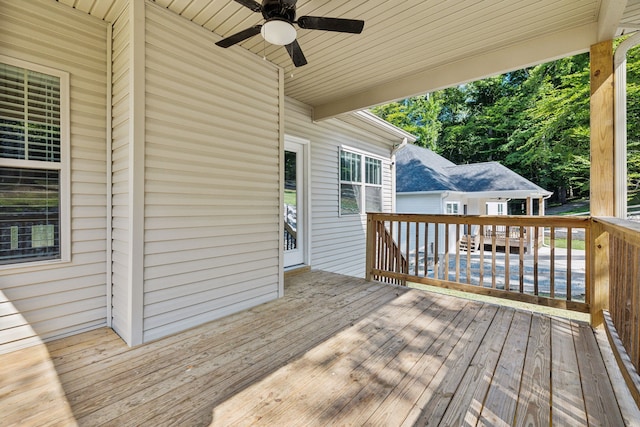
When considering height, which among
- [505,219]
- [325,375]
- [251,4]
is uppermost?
[251,4]

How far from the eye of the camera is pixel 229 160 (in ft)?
10.3

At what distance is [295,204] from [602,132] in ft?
12.8

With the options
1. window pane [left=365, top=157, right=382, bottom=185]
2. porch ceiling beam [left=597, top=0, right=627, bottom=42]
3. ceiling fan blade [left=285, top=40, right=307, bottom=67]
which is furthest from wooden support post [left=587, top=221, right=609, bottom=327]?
window pane [left=365, top=157, right=382, bottom=185]

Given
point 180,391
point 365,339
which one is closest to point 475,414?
point 365,339

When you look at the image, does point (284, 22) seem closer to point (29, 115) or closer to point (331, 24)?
point (331, 24)

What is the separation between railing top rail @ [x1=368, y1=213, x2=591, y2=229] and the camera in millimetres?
2950

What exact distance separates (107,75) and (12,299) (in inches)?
81.2

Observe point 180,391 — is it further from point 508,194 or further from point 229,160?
point 508,194

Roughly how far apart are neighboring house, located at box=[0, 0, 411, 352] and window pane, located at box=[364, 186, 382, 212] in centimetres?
398

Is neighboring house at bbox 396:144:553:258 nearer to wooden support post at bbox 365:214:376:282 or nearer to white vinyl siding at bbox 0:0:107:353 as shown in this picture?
wooden support post at bbox 365:214:376:282

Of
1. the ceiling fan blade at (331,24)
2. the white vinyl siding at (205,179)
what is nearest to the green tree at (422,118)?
the white vinyl siding at (205,179)

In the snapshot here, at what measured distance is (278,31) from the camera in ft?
7.13

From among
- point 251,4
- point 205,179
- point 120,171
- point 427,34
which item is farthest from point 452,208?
point 120,171

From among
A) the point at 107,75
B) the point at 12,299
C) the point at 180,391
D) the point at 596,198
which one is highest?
the point at 107,75
